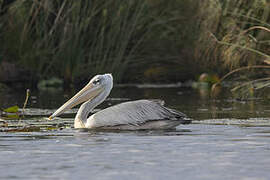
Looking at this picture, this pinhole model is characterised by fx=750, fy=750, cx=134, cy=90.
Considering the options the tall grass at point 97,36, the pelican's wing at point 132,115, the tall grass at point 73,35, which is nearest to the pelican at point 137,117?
the pelican's wing at point 132,115

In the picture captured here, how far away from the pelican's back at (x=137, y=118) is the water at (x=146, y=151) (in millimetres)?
215

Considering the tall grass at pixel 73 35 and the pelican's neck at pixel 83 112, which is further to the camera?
the tall grass at pixel 73 35

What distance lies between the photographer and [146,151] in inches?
270

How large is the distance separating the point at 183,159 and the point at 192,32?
11544 mm

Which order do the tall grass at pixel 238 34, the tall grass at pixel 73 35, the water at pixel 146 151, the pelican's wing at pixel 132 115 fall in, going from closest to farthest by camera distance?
1. the water at pixel 146 151
2. the pelican's wing at pixel 132 115
3. the tall grass at pixel 238 34
4. the tall grass at pixel 73 35

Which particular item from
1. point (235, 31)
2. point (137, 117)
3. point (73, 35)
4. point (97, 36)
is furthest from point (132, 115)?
point (97, 36)

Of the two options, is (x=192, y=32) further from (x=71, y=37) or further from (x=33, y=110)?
(x=33, y=110)

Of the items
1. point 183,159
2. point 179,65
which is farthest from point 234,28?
point 179,65

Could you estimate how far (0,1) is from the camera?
1666cm

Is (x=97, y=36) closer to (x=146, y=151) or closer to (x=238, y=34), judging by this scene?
(x=238, y=34)

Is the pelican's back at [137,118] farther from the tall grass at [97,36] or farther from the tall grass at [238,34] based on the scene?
the tall grass at [97,36]

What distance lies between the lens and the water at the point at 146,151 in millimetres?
5766

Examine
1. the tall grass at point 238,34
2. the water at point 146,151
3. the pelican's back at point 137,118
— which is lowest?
the water at point 146,151

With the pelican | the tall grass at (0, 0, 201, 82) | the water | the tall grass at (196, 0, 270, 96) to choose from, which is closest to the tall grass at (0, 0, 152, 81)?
the tall grass at (0, 0, 201, 82)
